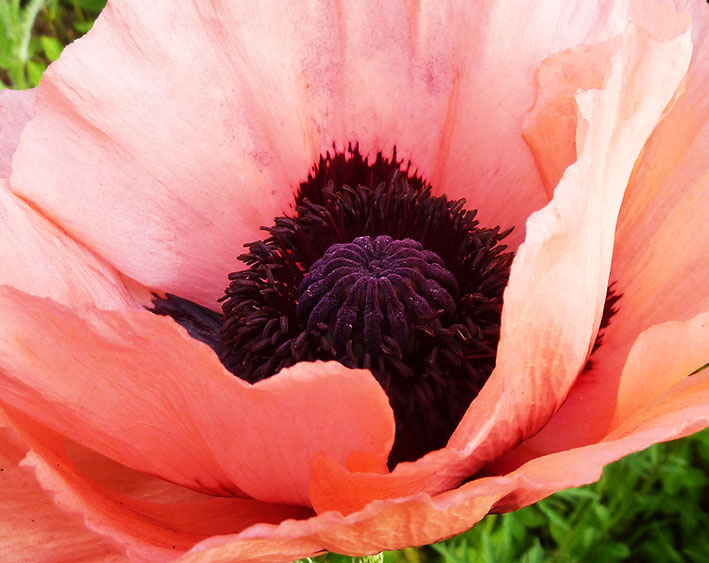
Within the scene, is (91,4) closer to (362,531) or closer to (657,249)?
(657,249)

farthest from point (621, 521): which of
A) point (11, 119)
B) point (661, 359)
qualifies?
point (11, 119)

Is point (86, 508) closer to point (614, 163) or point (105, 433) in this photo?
point (105, 433)

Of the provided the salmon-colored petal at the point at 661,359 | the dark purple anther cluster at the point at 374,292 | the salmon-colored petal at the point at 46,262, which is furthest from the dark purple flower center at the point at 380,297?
the salmon-colored petal at the point at 661,359

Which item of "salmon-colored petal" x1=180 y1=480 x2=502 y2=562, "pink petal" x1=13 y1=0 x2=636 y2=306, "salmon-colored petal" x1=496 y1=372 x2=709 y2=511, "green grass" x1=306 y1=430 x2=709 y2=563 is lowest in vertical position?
"salmon-colored petal" x1=180 y1=480 x2=502 y2=562

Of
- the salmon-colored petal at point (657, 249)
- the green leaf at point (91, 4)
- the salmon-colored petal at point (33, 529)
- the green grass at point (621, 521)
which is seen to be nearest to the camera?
the salmon-colored petal at point (33, 529)

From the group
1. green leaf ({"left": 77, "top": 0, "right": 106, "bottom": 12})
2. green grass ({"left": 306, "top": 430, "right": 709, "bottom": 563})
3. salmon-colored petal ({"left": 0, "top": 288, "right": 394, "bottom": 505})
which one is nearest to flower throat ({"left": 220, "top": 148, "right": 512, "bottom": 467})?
salmon-colored petal ({"left": 0, "top": 288, "right": 394, "bottom": 505})

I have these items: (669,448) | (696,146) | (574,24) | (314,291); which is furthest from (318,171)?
(669,448)

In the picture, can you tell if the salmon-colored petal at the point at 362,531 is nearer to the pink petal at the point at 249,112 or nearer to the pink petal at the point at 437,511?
A: the pink petal at the point at 437,511

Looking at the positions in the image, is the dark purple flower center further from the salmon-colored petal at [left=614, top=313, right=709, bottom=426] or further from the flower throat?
the salmon-colored petal at [left=614, top=313, right=709, bottom=426]
